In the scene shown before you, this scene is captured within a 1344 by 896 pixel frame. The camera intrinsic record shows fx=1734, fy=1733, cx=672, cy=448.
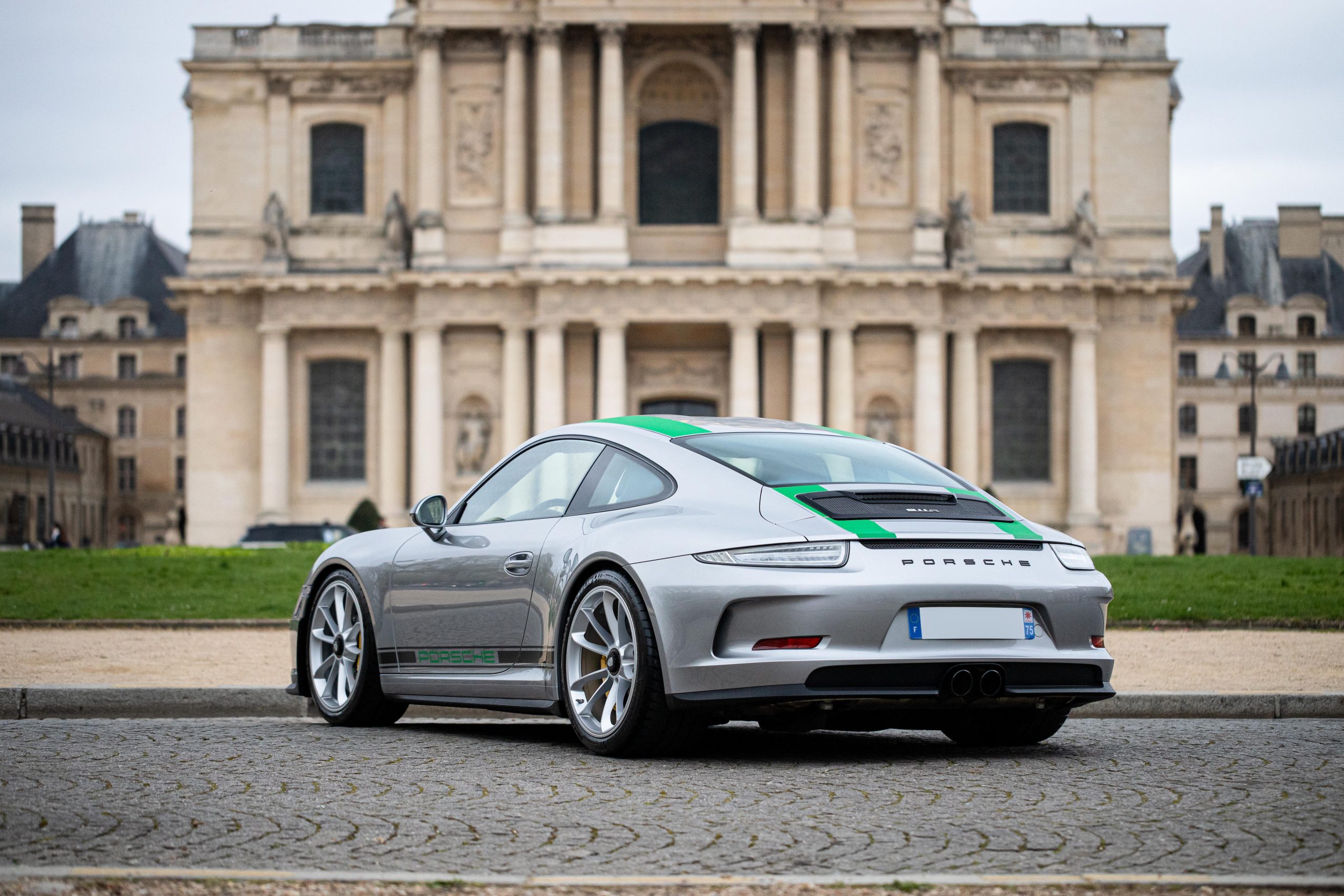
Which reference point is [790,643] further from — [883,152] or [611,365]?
[883,152]

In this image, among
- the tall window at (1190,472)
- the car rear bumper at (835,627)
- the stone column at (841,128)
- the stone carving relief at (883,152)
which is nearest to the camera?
the car rear bumper at (835,627)

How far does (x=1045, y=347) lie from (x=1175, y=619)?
3172 cm

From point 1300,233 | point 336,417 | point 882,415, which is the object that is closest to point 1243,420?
point 1300,233

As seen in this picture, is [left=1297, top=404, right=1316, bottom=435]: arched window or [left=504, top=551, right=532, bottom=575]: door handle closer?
[left=504, top=551, right=532, bottom=575]: door handle

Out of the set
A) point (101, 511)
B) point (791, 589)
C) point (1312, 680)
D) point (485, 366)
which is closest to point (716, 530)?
point (791, 589)

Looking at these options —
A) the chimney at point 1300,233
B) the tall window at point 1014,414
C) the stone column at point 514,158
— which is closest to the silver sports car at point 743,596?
the stone column at point 514,158

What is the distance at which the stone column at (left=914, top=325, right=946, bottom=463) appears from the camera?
46.9m

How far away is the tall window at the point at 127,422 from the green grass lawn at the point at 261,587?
2695 inches

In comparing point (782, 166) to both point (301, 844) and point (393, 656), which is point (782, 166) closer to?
point (393, 656)

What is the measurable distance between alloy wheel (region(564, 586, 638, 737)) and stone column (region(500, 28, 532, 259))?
4015 centimetres

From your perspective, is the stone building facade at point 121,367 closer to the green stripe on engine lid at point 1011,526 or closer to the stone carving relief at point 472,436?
the stone carving relief at point 472,436

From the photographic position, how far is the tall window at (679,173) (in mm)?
48969

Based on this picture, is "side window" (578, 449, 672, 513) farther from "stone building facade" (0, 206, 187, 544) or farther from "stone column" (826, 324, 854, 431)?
"stone building facade" (0, 206, 187, 544)

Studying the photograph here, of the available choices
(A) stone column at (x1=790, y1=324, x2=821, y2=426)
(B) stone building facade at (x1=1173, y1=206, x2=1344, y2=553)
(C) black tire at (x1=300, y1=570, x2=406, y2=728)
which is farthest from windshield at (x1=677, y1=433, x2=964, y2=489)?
(B) stone building facade at (x1=1173, y1=206, x2=1344, y2=553)
